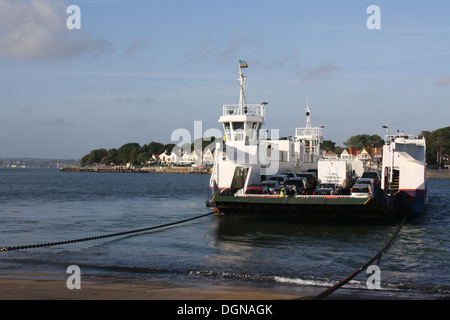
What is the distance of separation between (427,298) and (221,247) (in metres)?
8.59

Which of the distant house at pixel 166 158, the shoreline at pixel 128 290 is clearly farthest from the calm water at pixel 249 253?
the distant house at pixel 166 158

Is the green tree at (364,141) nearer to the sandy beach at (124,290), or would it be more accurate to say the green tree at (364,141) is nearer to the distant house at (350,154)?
the distant house at (350,154)

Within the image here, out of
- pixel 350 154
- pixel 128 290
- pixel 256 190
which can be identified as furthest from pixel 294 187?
pixel 350 154

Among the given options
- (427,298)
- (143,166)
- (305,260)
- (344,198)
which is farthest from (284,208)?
(143,166)

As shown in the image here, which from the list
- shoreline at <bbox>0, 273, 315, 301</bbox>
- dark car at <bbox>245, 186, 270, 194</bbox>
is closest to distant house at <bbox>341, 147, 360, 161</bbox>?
dark car at <bbox>245, 186, 270, 194</bbox>

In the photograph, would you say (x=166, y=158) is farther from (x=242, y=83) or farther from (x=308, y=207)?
(x=308, y=207)

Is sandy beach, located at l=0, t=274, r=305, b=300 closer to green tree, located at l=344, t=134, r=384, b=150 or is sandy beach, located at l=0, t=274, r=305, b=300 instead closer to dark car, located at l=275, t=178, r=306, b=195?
dark car, located at l=275, t=178, r=306, b=195

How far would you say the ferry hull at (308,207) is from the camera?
2035cm

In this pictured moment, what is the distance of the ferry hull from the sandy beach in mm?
9954

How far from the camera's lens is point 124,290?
405 inches

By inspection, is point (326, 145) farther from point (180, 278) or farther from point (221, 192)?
point (180, 278)

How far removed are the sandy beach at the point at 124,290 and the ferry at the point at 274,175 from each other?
10.3 metres

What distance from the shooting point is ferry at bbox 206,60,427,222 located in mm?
21156

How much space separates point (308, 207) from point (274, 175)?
28.2 ft
